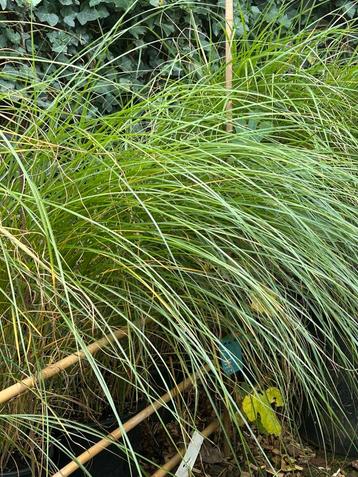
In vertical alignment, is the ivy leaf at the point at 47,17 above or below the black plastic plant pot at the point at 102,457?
above

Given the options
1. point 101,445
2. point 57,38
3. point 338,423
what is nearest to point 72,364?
point 101,445

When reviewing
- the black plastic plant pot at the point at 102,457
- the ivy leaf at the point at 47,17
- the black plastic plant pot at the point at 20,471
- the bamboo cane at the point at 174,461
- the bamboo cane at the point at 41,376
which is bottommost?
the bamboo cane at the point at 174,461

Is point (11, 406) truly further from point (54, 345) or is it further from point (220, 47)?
point (220, 47)

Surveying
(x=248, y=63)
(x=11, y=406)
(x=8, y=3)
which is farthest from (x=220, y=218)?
(x=8, y=3)

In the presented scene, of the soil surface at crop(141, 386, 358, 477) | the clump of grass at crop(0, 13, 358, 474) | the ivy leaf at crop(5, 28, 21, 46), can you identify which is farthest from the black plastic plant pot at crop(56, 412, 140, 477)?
the ivy leaf at crop(5, 28, 21, 46)

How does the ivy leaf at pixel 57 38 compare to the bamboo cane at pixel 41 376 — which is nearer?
the bamboo cane at pixel 41 376

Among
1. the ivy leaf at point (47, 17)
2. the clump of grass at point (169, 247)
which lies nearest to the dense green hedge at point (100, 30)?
the ivy leaf at point (47, 17)

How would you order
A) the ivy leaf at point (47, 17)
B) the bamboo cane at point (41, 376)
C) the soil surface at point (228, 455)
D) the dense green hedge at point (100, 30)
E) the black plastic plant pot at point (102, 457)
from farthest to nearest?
the ivy leaf at point (47, 17) → the dense green hedge at point (100, 30) → the soil surface at point (228, 455) → the black plastic plant pot at point (102, 457) → the bamboo cane at point (41, 376)

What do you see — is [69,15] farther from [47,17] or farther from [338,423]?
[338,423]

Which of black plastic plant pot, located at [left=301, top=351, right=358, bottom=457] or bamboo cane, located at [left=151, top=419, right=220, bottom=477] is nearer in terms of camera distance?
bamboo cane, located at [left=151, top=419, right=220, bottom=477]

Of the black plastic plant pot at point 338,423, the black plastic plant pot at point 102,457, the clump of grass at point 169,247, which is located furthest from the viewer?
the black plastic plant pot at point 338,423

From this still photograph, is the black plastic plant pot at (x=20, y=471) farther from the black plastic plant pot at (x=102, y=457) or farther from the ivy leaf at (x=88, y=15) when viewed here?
the ivy leaf at (x=88, y=15)

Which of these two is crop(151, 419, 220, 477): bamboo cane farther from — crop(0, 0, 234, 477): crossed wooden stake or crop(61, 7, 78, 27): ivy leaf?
crop(61, 7, 78, 27): ivy leaf

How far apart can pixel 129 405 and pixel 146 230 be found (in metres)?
0.45
